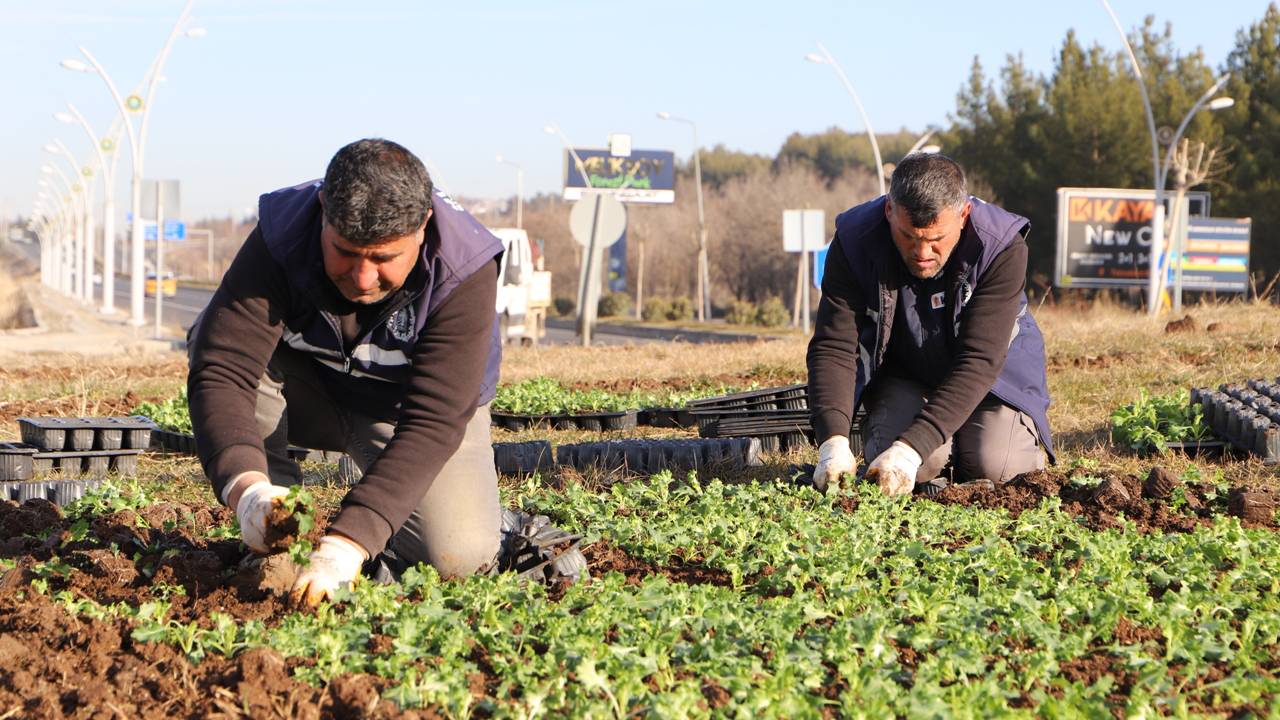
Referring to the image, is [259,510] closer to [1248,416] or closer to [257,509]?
[257,509]

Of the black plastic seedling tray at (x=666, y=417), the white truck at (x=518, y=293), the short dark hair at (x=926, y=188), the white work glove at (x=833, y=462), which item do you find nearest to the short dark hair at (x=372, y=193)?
the short dark hair at (x=926, y=188)

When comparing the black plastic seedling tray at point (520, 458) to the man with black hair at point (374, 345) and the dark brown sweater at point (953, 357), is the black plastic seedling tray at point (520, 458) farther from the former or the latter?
the man with black hair at point (374, 345)

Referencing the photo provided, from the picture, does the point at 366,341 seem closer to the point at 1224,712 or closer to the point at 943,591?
the point at 943,591

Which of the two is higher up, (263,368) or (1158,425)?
(263,368)

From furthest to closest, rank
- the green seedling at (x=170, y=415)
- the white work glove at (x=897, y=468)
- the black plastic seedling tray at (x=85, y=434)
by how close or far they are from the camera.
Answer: the green seedling at (x=170, y=415) < the black plastic seedling tray at (x=85, y=434) < the white work glove at (x=897, y=468)

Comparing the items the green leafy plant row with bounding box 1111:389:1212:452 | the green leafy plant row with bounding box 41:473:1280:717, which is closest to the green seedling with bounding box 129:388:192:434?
the green leafy plant row with bounding box 41:473:1280:717

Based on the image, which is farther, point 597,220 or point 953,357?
point 597,220

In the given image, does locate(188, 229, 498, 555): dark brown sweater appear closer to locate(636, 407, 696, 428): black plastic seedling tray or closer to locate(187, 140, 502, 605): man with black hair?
locate(187, 140, 502, 605): man with black hair

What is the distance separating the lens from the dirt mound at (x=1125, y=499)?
4.83 metres

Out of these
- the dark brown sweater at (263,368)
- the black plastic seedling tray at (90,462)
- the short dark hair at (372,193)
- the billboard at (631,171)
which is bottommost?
the black plastic seedling tray at (90,462)

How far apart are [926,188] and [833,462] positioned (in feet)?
3.76

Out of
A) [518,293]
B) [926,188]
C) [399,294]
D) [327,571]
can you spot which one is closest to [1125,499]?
[926,188]

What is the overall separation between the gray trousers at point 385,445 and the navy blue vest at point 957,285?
1.87 meters

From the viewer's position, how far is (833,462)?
505 centimetres
